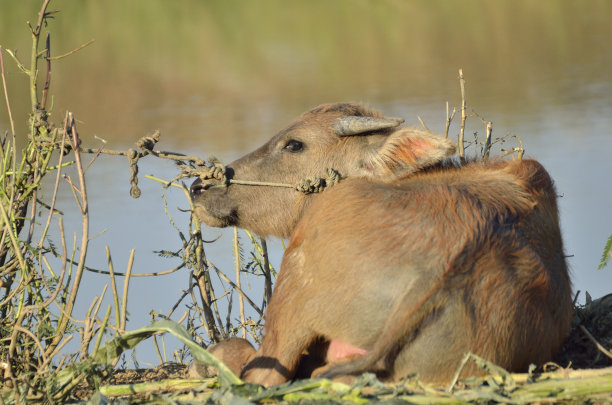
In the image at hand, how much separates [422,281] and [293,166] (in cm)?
205

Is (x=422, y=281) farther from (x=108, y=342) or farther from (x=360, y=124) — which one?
(x=360, y=124)

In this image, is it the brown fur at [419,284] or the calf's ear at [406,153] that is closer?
the brown fur at [419,284]

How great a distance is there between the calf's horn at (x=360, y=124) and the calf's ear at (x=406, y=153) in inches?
5.1

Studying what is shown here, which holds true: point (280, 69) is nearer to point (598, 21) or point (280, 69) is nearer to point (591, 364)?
point (598, 21)

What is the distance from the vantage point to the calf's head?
18.2 ft

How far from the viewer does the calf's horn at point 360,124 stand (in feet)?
18.1

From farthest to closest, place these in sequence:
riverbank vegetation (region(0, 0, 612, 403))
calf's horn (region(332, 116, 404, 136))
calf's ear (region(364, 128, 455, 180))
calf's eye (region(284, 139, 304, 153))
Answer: calf's eye (region(284, 139, 304, 153))
calf's horn (region(332, 116, 404, 136))
calf's ear (region(364, 128, 455, 180))
riverbank vegetation (region(0, 0, 612, 403))

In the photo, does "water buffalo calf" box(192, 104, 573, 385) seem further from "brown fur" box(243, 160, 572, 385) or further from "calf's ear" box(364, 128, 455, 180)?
"calf's ear" box(364, 128, 455, 180)

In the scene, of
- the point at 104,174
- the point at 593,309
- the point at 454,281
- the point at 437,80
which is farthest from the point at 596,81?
the point at 454,281

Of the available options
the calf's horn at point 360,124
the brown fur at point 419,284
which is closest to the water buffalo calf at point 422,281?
the brown fur at point 419,284

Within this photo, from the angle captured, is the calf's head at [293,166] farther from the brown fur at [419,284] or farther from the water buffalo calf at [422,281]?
the brown fur at [419,284]

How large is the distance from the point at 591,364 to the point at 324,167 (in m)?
2.02

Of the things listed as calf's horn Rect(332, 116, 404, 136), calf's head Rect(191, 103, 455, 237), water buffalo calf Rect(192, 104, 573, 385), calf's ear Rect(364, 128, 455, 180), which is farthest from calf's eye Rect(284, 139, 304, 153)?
water buffalo calf Rect(192, 104, 573, 385)

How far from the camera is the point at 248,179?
5789 mm
